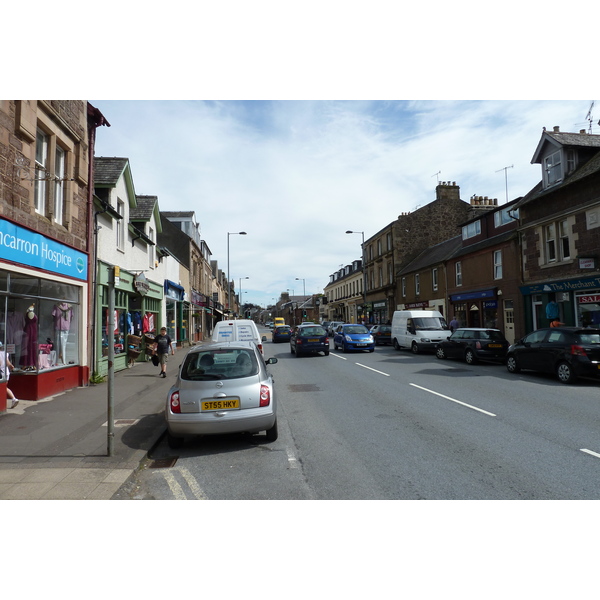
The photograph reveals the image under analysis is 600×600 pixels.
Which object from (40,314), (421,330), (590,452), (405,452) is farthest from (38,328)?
(421,330)

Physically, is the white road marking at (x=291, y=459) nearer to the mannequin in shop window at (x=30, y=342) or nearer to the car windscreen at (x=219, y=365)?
the car windscreen at (x=219, y=365)

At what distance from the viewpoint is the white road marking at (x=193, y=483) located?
4.92m

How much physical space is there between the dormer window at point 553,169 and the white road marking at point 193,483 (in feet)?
66.3

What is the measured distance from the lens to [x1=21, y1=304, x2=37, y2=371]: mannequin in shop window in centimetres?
1005

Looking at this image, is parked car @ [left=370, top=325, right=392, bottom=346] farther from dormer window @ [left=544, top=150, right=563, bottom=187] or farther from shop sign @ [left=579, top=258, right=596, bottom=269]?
shop sign @ [left=579, top=258, right=596, bottom=269]

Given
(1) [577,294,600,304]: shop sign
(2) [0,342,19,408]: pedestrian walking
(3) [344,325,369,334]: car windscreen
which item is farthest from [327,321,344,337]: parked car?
(2) [0,342,19,408]: pedestrian walking

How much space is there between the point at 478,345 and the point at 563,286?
488 centimetres

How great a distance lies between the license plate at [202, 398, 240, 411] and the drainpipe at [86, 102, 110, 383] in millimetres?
7394

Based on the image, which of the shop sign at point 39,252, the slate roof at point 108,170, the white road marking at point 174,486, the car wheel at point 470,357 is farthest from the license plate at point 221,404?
the car wheel at point 470,357

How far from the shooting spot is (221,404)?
6582 millimetres

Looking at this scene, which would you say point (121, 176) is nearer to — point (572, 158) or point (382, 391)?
point (382, 391)

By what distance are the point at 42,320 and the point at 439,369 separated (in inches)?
491

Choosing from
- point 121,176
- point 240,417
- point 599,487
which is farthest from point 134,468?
point 121,176

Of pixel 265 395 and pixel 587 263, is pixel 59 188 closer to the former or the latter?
pixel 265 395
